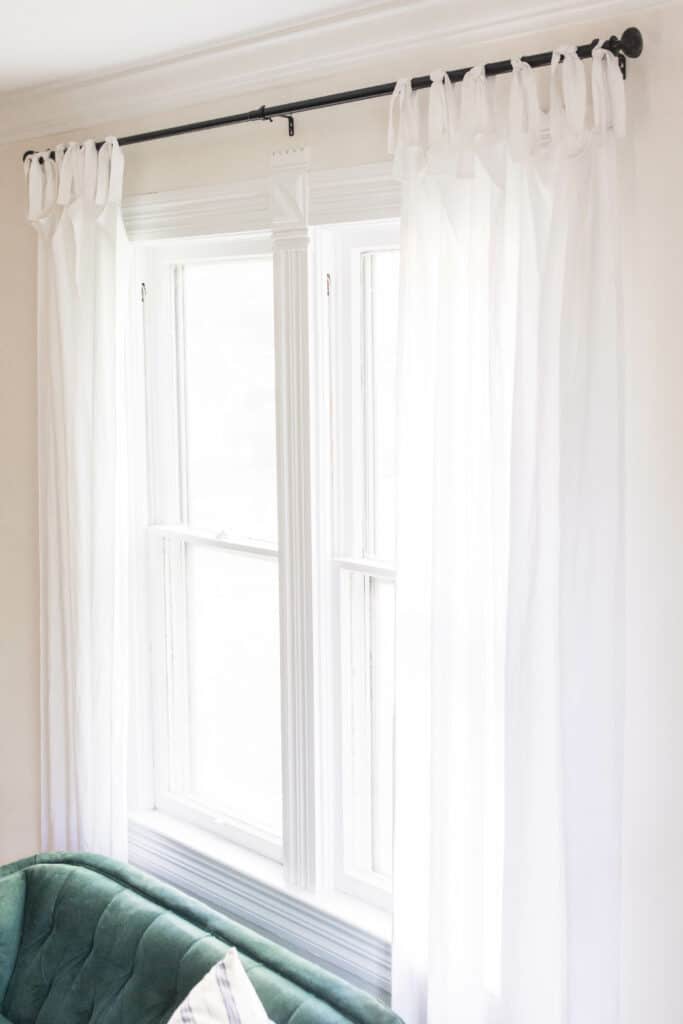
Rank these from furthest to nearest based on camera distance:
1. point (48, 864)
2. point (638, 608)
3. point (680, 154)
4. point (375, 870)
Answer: point (48, 864) → point (375, 870) → point (638, 608) → point (680, 154)

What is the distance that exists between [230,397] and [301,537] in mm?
526

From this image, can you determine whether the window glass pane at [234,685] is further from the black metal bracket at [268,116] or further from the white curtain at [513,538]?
the black metal bracket at [268,116]

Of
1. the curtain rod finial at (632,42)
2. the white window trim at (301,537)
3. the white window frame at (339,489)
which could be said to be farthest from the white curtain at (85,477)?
the curtain rod finial at (632,42)

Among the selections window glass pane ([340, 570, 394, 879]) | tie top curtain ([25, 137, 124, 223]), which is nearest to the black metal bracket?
tie top curtain ([25, 137, 124, 223])

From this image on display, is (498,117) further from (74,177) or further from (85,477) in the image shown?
(85,477)

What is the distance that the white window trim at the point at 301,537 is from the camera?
250cm

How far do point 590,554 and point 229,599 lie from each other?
4.34ft

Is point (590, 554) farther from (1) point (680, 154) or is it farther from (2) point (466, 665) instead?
(1) point (680, 154)

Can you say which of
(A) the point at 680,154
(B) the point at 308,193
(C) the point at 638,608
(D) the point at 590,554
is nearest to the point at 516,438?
(D) the point at 590,554

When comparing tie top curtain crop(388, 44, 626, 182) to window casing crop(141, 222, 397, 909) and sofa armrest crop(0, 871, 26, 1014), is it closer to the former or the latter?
window casing crop(141, 222, 397, 909)

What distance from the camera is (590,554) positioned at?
198 centimetres

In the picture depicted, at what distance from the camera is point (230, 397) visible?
3.00m

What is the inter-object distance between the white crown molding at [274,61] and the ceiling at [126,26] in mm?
29

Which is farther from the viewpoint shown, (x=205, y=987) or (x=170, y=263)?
(x=170, y=263)
